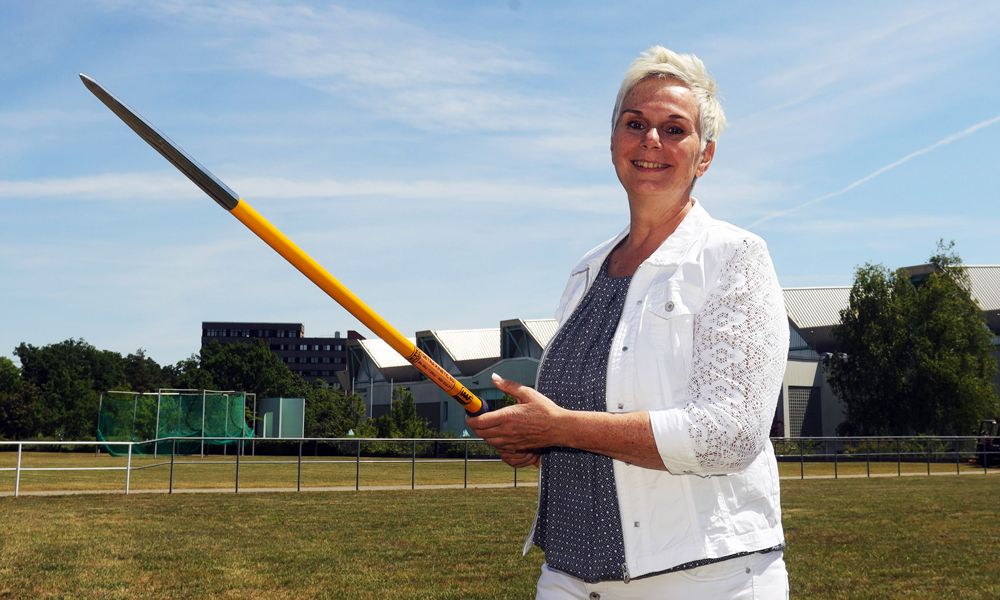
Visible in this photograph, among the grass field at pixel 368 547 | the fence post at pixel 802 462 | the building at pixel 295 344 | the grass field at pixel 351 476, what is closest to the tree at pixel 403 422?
the grass field at pixel 351 476

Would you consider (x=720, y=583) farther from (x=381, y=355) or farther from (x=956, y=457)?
(x=381, y=355)

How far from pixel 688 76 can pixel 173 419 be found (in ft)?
159

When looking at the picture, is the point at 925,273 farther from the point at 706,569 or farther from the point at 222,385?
the point at 706,569

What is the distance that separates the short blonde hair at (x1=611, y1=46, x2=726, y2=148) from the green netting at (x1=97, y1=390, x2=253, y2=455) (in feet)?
145

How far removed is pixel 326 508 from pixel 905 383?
41.6 meters

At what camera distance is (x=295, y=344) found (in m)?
194

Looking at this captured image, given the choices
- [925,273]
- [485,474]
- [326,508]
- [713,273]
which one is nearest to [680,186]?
[713,273]

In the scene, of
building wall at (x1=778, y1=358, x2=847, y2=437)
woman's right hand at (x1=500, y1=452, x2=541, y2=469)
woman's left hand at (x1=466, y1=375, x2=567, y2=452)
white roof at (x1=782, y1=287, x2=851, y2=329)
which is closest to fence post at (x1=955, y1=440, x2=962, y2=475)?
building wall at (x1=778, y1=358, x2=847, y2=437)

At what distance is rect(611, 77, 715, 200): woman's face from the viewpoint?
8.38 ft

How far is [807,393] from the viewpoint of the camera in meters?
63.4

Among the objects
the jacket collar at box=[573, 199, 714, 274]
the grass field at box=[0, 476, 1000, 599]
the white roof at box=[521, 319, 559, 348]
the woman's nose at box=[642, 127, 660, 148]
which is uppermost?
the white roof at box=[521, 319, 559, 348]

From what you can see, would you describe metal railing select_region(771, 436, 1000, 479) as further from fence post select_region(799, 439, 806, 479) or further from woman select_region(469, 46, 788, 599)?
woman select_region(469, 46, 788, 599)

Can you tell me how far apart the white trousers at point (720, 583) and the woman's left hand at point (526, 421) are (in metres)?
0.39

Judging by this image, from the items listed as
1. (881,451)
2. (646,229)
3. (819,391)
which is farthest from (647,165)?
(819,391)
